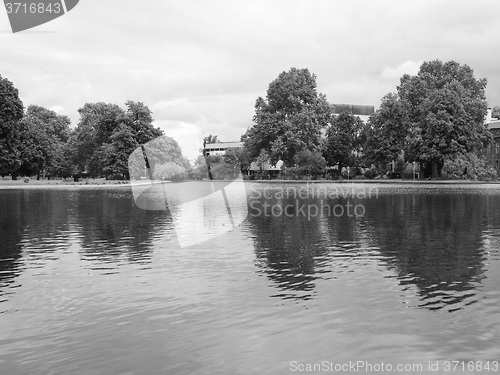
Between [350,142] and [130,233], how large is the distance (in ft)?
307

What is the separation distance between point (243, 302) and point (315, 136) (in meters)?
93.6

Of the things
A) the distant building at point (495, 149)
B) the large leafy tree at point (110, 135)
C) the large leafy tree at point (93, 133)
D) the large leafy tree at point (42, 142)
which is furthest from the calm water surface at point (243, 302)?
the distant building at point (495, 149)

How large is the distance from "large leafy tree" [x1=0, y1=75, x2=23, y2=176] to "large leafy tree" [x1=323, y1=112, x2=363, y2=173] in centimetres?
5886

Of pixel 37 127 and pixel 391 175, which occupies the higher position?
pixel 37 127

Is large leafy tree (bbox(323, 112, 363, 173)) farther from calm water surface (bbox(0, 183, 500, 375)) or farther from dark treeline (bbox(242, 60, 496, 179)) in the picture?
calm water surface (bbox(0, 183, 500, 375))

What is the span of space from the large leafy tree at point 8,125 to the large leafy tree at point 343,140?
58856 millimetres

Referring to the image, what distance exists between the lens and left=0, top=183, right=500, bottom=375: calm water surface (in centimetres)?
786

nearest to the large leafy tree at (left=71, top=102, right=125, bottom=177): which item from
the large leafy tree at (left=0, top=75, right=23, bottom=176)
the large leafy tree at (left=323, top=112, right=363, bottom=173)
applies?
the large leafy tree at (left=0, top=75, right=23, bottom=176)

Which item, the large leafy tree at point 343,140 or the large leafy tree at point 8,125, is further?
the large leafy tree at point 343,140

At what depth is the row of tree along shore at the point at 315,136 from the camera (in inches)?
3381

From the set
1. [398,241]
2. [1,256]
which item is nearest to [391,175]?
[398,241]

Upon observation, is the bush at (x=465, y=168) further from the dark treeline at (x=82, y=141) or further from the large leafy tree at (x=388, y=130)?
the dark treeline at (x=82, y=141)

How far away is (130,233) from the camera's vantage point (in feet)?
71.8

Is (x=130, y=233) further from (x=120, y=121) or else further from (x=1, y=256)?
(x=120, y=121)
